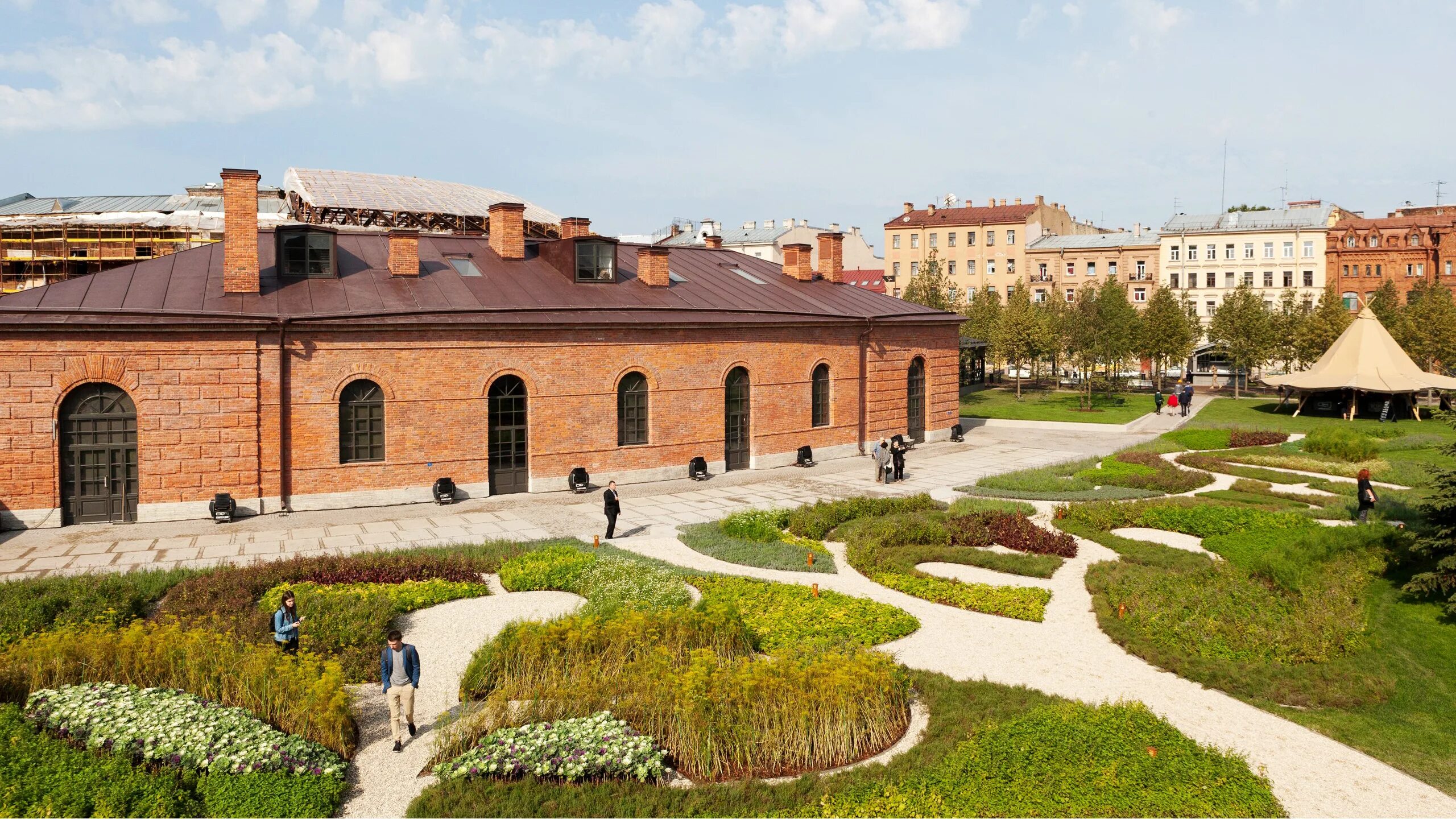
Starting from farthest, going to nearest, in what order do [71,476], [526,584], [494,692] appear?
[71,476] < [526,584] < [494,692]

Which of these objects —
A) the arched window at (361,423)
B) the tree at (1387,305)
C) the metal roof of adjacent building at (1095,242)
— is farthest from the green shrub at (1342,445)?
the metal roof of adjacent building at (1095,242)

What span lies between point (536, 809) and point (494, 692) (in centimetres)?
253

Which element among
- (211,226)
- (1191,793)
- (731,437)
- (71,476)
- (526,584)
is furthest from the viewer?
(211,226)

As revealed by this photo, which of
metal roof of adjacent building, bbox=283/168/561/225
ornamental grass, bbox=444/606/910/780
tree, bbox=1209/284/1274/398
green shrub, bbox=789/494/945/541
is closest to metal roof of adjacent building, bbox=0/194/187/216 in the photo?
metal roof of adjacent building, bbox=283/168/561/225

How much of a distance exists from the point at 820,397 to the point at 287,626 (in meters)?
23.1

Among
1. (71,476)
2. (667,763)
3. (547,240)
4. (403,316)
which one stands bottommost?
(667,763)

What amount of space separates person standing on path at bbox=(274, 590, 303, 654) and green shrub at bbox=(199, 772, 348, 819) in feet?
13.1

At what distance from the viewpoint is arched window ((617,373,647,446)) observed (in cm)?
2900

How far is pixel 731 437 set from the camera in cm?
3170

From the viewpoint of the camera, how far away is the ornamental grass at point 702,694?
35.0ft

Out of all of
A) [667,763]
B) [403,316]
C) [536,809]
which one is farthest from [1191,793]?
[403,316]

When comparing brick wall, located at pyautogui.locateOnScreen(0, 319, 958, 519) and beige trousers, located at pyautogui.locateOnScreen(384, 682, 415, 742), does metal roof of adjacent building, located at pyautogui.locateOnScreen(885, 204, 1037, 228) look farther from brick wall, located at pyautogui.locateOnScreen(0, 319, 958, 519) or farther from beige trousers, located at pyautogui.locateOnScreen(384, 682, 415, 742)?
beige trousers, located at pyautogui.locateOnScreen(384, 682, 415, 742)

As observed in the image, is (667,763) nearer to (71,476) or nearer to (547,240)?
(71,476)

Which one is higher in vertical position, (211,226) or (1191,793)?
(211,226)
